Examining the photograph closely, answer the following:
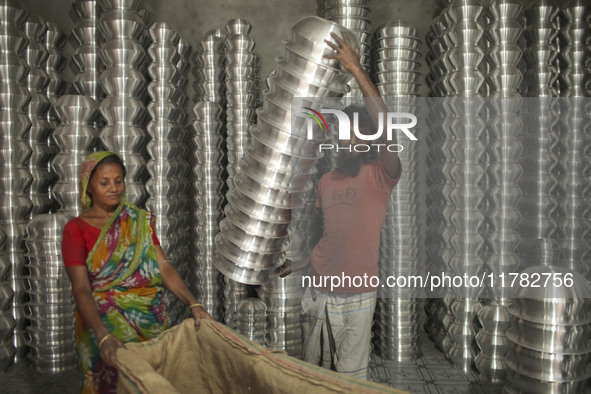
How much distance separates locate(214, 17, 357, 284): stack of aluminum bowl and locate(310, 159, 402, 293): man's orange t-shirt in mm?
266

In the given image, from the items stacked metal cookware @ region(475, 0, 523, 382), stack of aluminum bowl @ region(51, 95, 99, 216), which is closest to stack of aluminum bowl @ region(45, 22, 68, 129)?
stack of aluminum bowl @ region(51, 95, 99, 216)

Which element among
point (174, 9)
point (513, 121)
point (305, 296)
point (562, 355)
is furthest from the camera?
point (174, 9)

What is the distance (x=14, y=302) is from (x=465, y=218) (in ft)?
10.2

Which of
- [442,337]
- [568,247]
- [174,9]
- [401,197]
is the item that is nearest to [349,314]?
[401,197]

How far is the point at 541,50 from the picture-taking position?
3.79 metres

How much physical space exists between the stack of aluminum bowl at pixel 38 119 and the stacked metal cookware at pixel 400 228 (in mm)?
2439

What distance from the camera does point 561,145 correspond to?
368 cm

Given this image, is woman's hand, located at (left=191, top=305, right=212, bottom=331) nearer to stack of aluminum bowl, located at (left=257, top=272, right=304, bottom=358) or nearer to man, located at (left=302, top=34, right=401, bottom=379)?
man, located at (left=302, top=34, right=401, bottom=379)

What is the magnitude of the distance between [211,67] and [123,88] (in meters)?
0.67

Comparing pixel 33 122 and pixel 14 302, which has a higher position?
pixel 33 122

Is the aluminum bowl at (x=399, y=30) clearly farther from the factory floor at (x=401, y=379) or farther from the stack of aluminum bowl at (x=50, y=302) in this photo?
the stack of aluminum bowl at (x=50, y=302)

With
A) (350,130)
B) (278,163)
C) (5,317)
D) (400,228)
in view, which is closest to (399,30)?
(400,228)

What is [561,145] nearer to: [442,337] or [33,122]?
[442,337]

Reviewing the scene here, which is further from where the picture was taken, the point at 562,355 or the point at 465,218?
the point at 465,218
